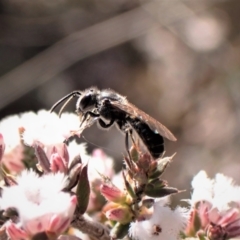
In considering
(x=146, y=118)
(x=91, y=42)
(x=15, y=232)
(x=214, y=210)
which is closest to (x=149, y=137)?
(x=146, y=118)

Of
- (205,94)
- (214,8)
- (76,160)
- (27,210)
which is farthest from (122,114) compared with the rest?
(214,8)

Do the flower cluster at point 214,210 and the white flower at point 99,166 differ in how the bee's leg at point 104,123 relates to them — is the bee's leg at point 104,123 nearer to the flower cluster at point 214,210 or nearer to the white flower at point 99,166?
the white flower at point 99,166

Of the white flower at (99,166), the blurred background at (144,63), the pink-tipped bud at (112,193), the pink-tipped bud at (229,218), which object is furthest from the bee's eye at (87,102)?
the blurred background at (144,63)

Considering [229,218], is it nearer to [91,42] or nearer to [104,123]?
[104,123]

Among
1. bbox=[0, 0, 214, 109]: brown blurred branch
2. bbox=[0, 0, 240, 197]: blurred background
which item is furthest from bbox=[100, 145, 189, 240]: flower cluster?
bbox=[0, 0, 214, 109]: brown blurred branch

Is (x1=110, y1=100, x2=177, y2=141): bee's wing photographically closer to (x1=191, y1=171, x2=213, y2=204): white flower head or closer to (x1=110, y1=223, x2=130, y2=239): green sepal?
(x1=191, y1=171, x2=213, y2=204): white flower head

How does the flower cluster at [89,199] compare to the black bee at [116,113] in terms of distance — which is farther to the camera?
the black bee at [116,113]
